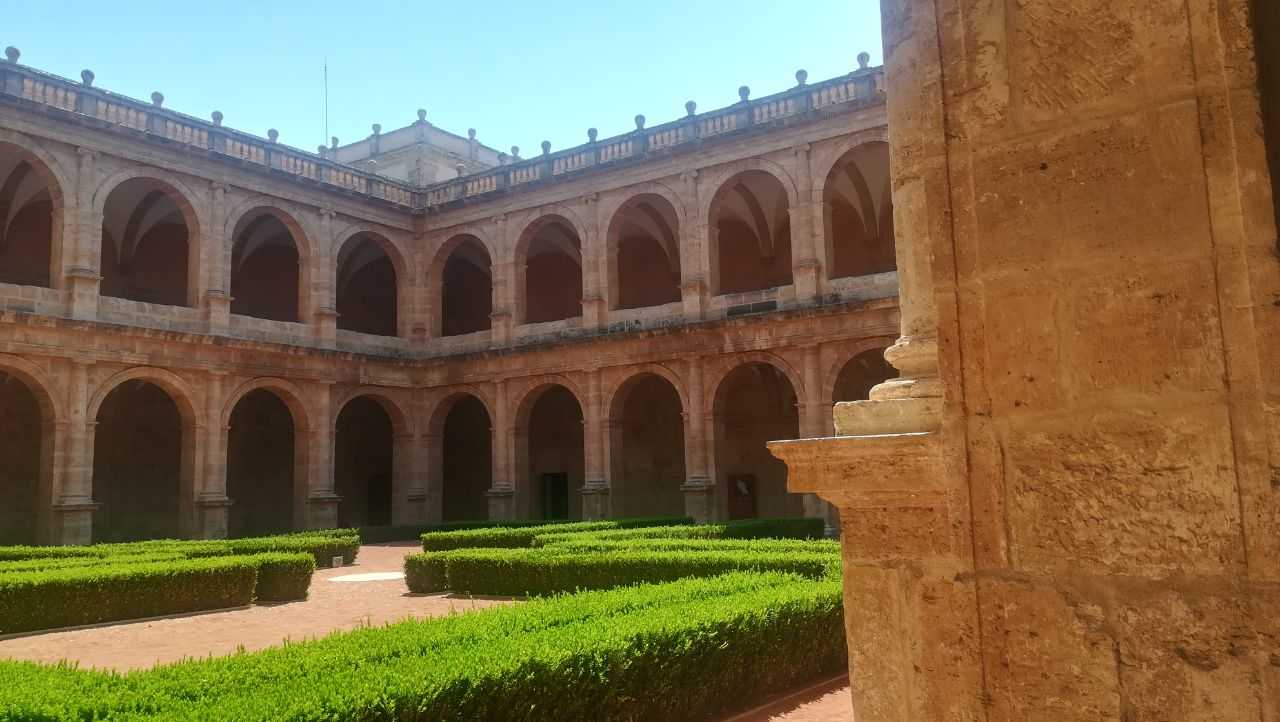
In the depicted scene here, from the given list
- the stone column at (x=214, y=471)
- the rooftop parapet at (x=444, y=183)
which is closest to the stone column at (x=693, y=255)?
the rooftop parapet at (x=444, y=183)

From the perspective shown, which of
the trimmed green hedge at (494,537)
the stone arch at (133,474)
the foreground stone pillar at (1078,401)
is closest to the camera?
the foreground stone pillar at (1078,401)

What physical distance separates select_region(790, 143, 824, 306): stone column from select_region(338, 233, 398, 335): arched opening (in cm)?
1291

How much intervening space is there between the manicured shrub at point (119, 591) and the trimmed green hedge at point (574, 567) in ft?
7.01

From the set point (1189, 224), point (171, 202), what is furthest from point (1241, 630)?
Result: point (171, 202)

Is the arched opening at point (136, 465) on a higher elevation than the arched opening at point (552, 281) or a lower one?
lower

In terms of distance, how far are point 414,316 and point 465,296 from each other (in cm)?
497

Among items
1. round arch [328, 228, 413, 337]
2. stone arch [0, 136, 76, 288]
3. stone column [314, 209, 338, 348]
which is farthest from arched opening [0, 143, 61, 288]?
round arch [328, 228, 413, 337]

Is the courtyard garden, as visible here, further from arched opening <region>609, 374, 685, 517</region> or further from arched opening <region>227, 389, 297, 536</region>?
arched opening <region>227, 389, 297, 536</region>

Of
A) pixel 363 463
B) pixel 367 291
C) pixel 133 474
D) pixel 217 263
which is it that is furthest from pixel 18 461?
pixel 367 291

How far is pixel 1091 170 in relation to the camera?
2342 mm

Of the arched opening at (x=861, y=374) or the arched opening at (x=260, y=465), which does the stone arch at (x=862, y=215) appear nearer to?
the arched opening at (x=861, y=374)

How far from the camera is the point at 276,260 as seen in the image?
26.7 metres

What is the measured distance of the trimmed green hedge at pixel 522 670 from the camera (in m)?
3.83

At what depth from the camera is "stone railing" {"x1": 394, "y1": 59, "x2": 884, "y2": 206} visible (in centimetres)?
1923
